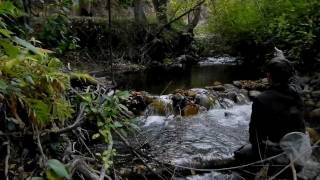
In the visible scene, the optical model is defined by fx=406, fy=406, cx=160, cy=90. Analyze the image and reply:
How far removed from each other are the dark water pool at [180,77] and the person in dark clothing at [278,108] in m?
8.16

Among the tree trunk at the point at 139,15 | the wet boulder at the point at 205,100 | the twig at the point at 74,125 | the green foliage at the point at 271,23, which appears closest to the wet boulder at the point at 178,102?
the wet boulder at the point at 205,100

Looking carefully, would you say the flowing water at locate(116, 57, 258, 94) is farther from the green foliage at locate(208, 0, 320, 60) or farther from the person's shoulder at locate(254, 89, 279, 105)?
the person's shoulder at locate(254, 89, 279, 105)

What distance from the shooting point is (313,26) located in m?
11.4

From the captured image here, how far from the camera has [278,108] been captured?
4141mm

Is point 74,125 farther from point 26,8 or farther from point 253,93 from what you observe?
point 253,93

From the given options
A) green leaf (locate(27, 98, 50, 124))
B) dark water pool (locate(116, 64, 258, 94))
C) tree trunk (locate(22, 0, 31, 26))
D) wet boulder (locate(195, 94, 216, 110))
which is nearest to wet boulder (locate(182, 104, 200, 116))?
wet boulder (locate(195, 94, 216, 110))

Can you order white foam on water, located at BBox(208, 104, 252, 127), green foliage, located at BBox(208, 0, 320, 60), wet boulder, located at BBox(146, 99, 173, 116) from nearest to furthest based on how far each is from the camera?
white foam on water, located at BBox(208, 104, 252, 127)
wet boulder, located at BBox(146, 99, 173, 116)
green foliage, located at BBox(208, 0, 320, 60)

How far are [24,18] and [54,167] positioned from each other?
8.31 feet

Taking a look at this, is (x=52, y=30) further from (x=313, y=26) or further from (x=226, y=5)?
(x=226, y=5)

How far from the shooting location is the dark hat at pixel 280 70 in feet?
13.2

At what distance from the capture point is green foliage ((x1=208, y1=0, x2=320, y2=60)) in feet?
38.0

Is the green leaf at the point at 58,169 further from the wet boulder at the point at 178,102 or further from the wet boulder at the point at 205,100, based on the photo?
the wet boulder at the point at 205,100

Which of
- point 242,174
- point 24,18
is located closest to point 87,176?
point 24,18

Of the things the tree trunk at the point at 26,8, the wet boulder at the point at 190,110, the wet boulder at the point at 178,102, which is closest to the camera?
the tree trunk at the point at 26,8
